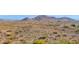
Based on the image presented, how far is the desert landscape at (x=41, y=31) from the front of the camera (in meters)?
1.41

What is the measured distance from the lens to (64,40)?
55.6 inches

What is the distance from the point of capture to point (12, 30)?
142cm

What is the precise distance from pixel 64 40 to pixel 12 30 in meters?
0.57

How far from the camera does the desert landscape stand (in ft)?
4.63

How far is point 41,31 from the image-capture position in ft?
4.66
